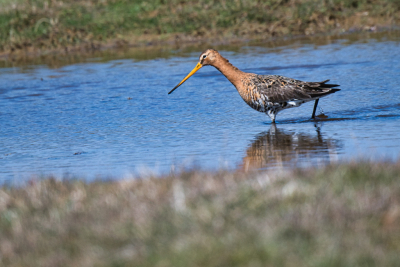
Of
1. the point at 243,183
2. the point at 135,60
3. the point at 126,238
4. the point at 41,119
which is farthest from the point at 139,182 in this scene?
the point at 135,60

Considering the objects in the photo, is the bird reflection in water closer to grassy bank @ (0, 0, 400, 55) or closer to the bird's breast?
the bird's breast

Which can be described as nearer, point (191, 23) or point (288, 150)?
point (288, 150)

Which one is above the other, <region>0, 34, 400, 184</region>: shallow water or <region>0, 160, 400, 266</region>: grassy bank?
<region>0, 160, 400, 266</region>: grassy bank

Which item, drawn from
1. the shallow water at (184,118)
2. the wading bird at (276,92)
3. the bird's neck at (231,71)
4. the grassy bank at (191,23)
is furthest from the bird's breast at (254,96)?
the grassy bank at (191,23)

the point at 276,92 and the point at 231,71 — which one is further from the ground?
the point at 231,71

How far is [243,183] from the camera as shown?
16.9 ft

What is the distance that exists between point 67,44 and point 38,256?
1747cm

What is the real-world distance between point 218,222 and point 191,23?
17470mm

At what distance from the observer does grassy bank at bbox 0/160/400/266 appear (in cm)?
391

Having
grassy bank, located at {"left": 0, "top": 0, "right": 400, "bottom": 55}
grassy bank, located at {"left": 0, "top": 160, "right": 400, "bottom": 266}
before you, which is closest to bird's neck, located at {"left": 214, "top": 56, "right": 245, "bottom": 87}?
grassy bank, located at {"left": 0, "top": 160, "right": 400, "bottom": 266}

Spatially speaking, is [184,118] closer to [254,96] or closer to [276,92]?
[254,96]

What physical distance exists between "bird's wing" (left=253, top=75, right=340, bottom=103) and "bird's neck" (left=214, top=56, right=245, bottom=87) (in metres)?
0.41

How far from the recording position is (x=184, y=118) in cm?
1059

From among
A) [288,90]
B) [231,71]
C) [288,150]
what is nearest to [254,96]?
[288,90]
